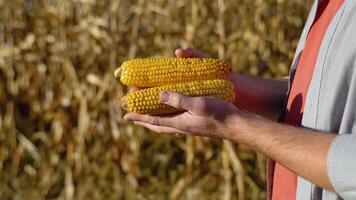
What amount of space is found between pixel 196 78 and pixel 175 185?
1.93 metres

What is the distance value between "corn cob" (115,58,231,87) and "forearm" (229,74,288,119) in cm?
9

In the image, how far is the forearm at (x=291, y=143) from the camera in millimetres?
1370

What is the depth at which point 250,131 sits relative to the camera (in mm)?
1455

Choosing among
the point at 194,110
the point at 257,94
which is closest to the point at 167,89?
the point at 194,110

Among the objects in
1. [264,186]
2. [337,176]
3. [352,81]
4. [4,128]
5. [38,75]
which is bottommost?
[264,186]

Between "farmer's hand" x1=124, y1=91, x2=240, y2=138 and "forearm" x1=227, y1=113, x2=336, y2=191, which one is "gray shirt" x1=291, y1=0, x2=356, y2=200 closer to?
"forearm" x1=227, y1=113, x2=336, y2=191

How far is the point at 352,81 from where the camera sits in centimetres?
141

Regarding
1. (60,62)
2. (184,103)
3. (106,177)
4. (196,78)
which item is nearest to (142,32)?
(60,62)

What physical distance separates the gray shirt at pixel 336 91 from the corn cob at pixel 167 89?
24cm

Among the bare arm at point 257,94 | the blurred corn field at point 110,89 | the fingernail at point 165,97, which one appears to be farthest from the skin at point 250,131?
the blurred corn field at point 110,89

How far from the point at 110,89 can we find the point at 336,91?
2.30 m

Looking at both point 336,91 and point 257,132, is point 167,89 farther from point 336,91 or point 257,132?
point 336,91

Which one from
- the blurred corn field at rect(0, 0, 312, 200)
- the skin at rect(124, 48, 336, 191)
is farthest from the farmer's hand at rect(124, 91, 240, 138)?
the blurred corn field at rect(0, 0, 312, 200)

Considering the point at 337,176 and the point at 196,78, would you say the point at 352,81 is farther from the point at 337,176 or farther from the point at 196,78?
the point at 196,78
